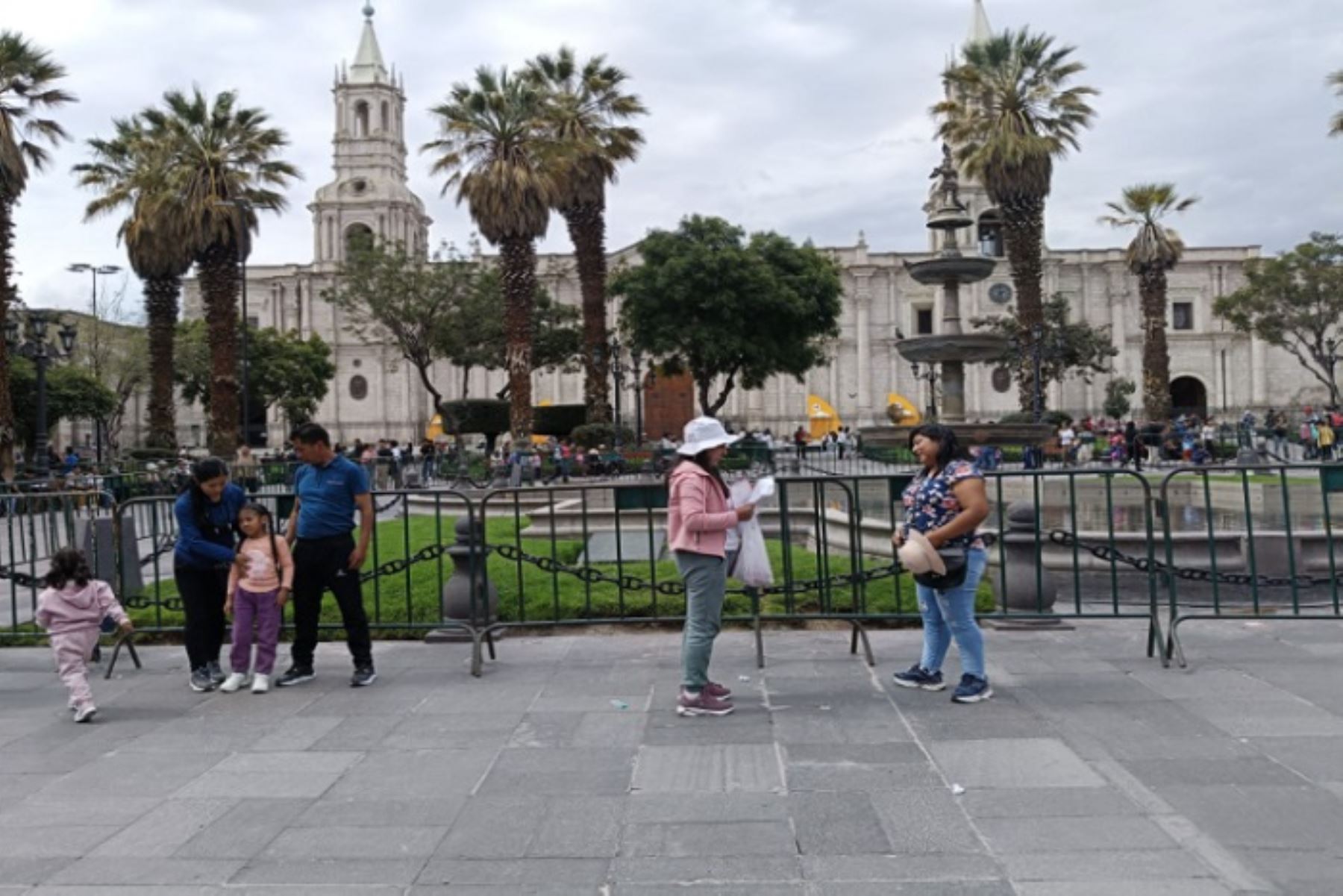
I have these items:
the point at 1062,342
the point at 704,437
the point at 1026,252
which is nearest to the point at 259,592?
the point at 704,437

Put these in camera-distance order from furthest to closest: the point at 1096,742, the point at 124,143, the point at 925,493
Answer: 1. the point at 124,143
2. the point at 925,493
3. the point at 1096,742

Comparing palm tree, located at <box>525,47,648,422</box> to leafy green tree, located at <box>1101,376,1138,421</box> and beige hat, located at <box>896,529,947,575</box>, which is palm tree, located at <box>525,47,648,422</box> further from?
leafy green tree, located at <box>1101,376,1138,421</box>

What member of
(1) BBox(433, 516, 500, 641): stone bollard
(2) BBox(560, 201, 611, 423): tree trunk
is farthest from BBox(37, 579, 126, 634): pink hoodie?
(2) BBox(560, 201, 611, 423): tree trunk

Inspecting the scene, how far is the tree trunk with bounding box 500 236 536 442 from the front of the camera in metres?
27.6

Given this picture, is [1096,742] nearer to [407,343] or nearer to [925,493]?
[925,493]

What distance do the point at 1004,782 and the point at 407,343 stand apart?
39081mm

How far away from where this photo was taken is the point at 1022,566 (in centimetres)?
746

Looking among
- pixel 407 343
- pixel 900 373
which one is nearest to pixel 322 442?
pixel 407 343

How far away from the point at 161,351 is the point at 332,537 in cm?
2671

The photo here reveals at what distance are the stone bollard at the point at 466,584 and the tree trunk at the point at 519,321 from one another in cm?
1968

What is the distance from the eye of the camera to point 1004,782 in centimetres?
432

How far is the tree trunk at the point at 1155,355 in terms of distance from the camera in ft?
108

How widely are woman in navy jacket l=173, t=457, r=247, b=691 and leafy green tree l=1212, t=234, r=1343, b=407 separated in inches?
1868

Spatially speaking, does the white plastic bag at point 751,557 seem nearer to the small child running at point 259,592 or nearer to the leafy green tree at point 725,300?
the small child running at point 259,592
